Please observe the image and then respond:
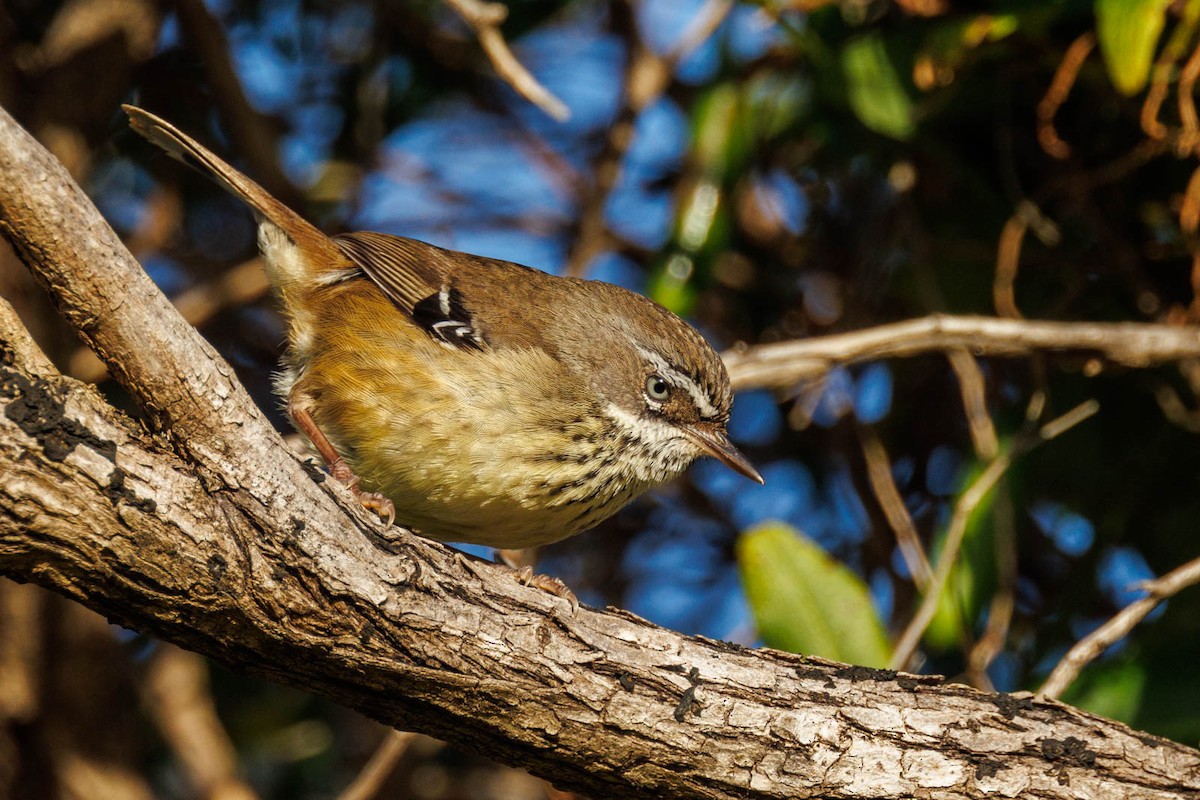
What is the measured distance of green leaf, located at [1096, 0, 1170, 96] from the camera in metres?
3.96

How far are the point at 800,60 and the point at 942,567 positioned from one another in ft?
7.00

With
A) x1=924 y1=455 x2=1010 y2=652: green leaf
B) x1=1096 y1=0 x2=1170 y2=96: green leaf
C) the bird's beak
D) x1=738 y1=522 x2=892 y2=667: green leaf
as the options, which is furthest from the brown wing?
x1=1096 y1=0 x2=1170 y2=96: green leaf

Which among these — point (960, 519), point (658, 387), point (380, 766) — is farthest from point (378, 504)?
point (960, 519)

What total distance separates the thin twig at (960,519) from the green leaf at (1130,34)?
47.9 inches

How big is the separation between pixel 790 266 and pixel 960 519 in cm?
189

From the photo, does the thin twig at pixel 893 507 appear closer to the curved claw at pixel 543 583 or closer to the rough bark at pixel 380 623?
the rough bark at pixel 380 623

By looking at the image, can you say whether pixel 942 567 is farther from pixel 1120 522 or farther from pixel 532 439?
pixel 532 439

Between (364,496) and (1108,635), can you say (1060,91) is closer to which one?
(1108,635)

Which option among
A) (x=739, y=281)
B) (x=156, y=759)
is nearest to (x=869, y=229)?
(x=739, y=281)

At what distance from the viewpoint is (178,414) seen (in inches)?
106

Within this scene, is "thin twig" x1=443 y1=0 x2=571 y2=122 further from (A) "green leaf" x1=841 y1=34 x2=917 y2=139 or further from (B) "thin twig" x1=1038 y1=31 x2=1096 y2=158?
(B) "thin twig" x1=1038 y1=31 x2=1096 y2=158

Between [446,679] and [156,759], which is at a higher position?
[156,759]

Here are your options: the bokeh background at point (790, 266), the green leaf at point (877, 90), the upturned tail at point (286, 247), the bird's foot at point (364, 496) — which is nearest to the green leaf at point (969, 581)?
the bokeh background at point (790, 266)

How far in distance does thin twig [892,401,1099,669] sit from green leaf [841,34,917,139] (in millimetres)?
1220
